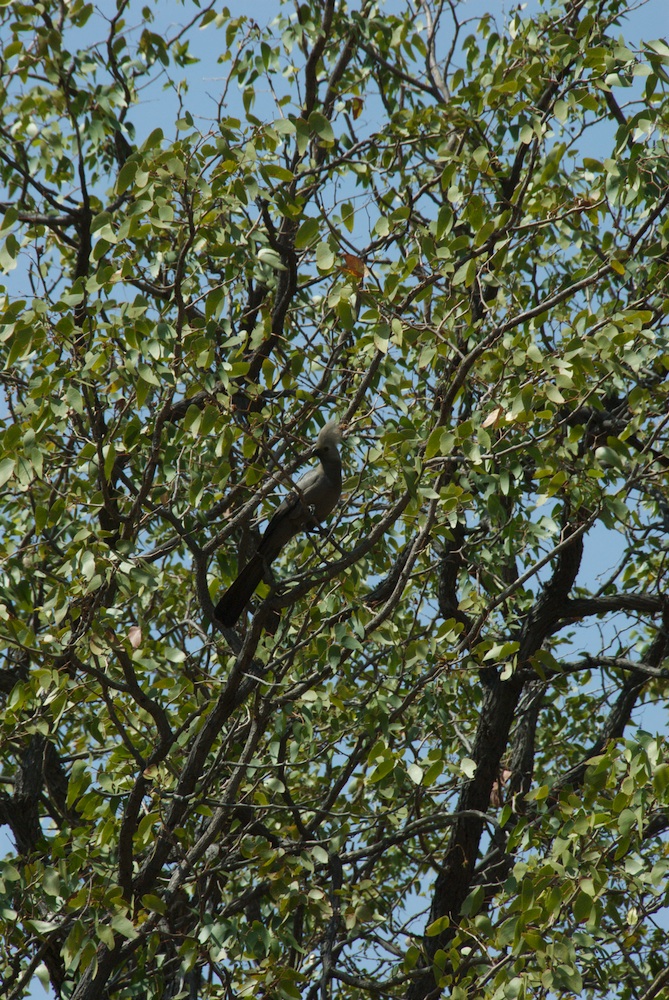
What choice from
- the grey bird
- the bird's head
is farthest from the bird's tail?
the bird's head

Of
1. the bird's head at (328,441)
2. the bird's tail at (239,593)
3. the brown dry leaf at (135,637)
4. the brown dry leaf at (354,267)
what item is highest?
the bird's head at (328,441)

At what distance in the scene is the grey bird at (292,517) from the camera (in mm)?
4941

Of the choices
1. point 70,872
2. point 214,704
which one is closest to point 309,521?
point 214,704

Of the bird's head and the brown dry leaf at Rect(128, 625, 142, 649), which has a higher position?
the bird's head

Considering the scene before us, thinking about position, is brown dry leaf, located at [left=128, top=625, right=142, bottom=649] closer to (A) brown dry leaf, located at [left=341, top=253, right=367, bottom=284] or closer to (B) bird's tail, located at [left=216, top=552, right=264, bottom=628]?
(B) bird's tail, located at [left=216, top=552, right=264, bottom=628]

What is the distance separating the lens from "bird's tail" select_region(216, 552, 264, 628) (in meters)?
4.92

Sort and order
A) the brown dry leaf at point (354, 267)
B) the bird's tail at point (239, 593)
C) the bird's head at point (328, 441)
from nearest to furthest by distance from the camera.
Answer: the brown dry leaf at point (354, 267) → the bird's tail at point (239, 593) → the bird's head at point (328, 441)

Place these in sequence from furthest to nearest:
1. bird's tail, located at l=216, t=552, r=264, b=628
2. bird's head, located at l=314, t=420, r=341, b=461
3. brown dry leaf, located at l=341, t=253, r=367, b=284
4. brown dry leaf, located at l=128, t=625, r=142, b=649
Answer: bird's head, located at l=314, t=420, r=341, b=461 < bird's tail, located at l=216, t=552, r=264, b=628 < brown dry leaf, located at l=128, t=625, r=142, b=649 < brown dry leaf, located at l=341, t=253, r=367, b=284

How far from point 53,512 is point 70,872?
1452mm

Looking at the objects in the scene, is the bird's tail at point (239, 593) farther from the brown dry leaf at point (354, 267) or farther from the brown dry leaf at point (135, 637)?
the brown dry leaf at point (354, 267)

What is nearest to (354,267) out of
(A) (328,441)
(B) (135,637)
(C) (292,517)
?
(A) (328,441)

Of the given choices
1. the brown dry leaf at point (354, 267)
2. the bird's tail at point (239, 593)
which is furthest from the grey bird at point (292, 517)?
the brown dry leaf at point (354, 267)

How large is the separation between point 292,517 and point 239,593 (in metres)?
0.45

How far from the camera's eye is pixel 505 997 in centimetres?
352
